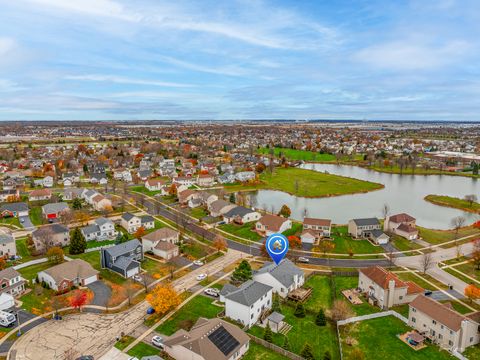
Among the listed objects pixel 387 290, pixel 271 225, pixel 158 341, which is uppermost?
pixel 271 225

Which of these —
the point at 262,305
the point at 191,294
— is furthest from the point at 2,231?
the point at 262,305

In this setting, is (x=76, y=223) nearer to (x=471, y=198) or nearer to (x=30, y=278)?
(x=30, y=278)

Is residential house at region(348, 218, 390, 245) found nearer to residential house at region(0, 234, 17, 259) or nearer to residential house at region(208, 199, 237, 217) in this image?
residential house at region(208, 199, 237, 217)

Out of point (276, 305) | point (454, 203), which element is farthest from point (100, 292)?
point (454, 203)

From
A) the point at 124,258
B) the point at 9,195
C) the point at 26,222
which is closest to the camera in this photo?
the point at 124,258

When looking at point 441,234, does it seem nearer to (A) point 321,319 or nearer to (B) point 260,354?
(A) point 321,319

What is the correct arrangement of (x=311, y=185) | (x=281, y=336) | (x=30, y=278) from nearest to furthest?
(x=281, y=336) < (x=30, y=278) < (x=311, y=185)

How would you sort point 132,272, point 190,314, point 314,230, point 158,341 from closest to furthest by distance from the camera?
point 158,341 → point 190,314 → point 132,272 → point 314,230

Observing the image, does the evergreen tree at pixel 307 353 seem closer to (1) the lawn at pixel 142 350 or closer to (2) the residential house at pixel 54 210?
(1) the lawn at pixel 142 350
